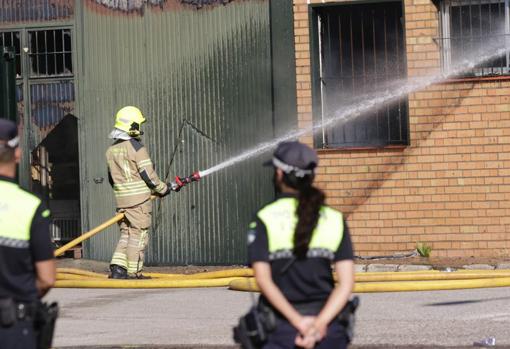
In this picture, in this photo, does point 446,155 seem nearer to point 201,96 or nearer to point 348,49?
point 348,49

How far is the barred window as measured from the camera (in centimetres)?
1373

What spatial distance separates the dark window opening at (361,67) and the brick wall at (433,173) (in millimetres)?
273

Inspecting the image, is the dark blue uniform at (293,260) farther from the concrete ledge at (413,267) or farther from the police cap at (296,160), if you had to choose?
the concrete ledge at (413,267)

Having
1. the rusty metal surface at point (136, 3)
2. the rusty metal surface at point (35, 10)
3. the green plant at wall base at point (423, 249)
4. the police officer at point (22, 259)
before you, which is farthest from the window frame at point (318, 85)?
the police officer at point (22, 259)

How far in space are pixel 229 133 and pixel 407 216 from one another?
2.32 metres

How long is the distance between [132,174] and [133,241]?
0.71 metres

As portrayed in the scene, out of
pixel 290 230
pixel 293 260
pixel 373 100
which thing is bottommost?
pixel 293 260

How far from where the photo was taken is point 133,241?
1272 centimetres

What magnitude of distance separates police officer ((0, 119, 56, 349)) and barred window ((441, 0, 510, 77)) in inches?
367

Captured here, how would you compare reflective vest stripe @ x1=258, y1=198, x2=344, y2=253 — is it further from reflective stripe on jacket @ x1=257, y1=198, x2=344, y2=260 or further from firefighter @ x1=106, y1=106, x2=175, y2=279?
firefighter @ x1=106, y1=106, x2=175, y2=279

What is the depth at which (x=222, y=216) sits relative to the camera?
14320mm

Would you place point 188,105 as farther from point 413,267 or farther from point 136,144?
point 413,267

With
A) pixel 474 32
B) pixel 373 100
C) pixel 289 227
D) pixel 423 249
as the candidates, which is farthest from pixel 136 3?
pixel 289 227

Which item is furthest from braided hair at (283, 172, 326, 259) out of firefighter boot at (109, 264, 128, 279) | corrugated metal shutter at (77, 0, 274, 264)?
corrugated metal shutter at (77, 0, 274, 264)
